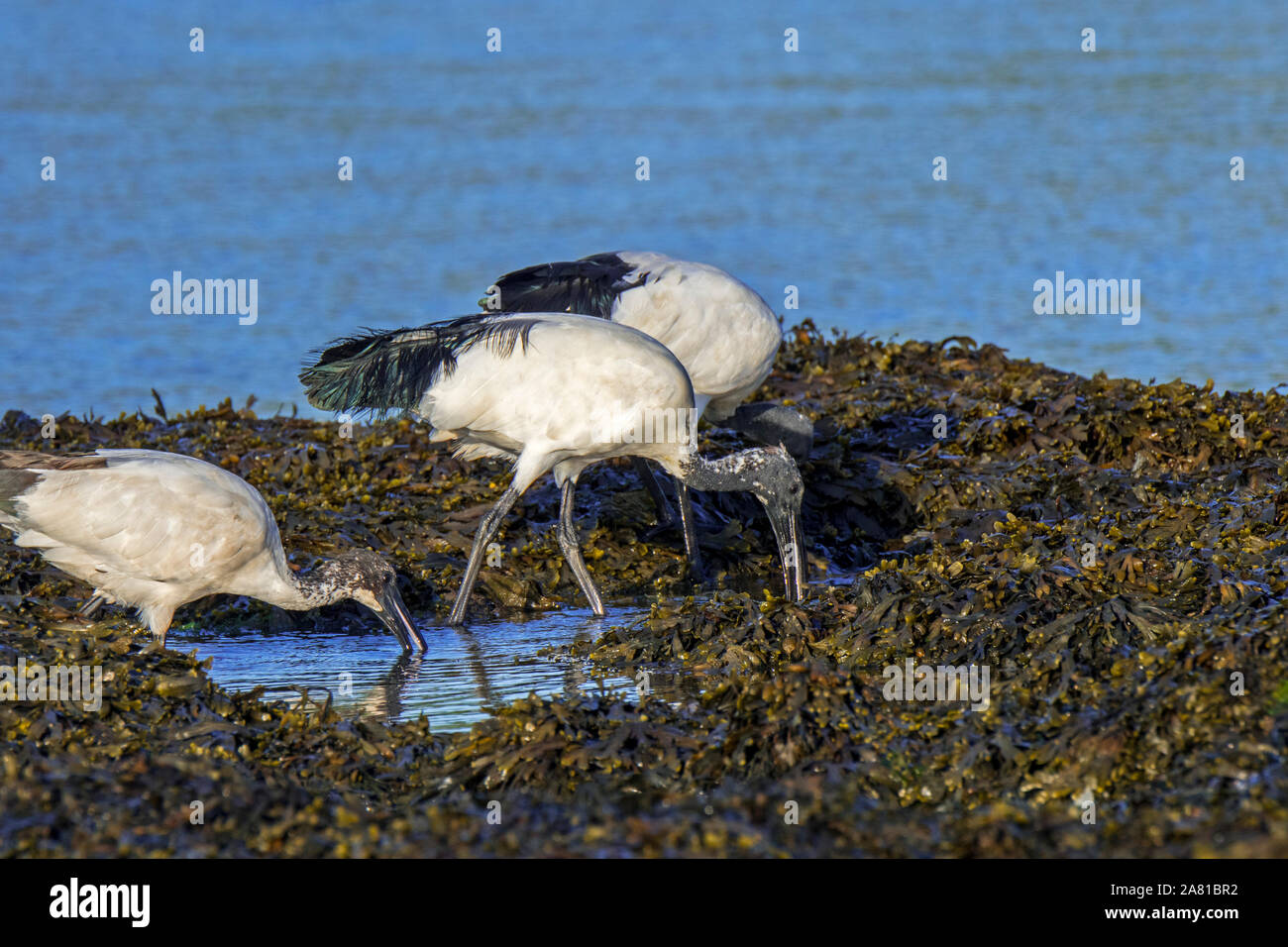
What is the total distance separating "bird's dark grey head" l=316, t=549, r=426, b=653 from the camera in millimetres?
7301

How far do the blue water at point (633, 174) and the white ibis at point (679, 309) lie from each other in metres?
4.88

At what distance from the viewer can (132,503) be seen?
6676 millimetres

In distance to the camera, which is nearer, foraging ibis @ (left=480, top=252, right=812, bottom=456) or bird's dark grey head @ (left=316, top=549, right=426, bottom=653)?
bird's dark grey head @ (left=316, top=549, right=426, bottom=653)

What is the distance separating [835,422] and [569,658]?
362 centimetres

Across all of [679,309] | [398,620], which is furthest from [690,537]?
[398,620]

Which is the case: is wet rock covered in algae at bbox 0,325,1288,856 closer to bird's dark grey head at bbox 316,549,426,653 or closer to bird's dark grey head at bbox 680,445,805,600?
bird's dark grey head at bbox 680,445,805,600

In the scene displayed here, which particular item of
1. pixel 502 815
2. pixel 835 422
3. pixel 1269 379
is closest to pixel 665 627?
pixel 502 815

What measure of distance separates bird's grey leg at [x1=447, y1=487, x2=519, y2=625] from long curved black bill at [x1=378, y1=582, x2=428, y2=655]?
1.97 feet

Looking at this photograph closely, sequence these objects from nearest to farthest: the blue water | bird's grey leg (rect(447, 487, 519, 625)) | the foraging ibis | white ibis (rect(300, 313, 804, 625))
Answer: white ibis (rect(300, 313, 804, 625))
bird's grey leg (rect(447, 487, 519, 625))
the foraging ibis
the blue water

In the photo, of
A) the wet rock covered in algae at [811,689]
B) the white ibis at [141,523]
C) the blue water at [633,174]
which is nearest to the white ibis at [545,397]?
the wet rock covered in algae at [811,689]

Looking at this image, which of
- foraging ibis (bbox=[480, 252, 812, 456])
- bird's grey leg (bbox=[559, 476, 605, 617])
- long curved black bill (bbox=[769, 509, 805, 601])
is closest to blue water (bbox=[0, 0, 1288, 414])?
foraging ibis (bbox=[480, 252, 812, 456])

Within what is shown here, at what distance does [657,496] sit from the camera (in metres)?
9.21

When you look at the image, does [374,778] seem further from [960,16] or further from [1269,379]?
[960,16]

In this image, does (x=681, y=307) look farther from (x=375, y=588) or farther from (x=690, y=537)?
(x=375, y=588)
